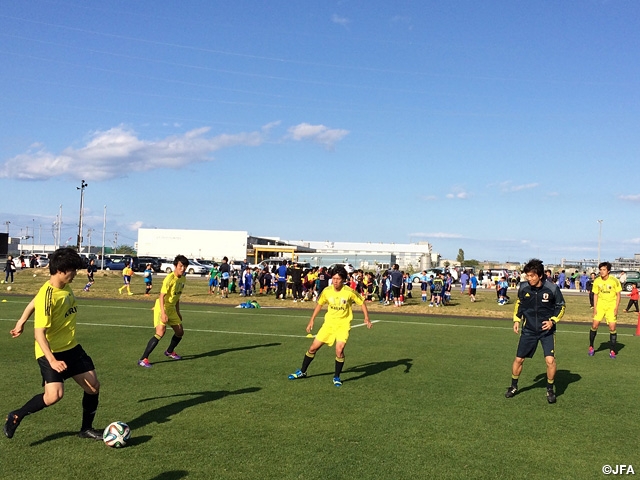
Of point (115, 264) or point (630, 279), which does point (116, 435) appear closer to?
point (630, 279)

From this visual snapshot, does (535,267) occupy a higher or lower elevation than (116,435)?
higher

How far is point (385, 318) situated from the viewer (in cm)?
2258

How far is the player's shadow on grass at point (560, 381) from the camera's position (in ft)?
32.4

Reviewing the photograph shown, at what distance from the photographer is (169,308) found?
38.8 ft

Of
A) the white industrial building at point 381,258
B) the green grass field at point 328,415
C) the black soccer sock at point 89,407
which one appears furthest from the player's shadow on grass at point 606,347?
the white industrial building at point 381,258

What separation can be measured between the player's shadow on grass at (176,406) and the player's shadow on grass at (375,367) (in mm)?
2385

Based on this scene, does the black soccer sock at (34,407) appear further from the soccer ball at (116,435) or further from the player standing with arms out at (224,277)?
the player standing with arms out at (224,277)

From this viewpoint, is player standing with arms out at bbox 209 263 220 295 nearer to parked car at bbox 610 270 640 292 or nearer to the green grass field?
the green grass field

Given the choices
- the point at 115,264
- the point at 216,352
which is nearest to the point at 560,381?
the point at 216,352

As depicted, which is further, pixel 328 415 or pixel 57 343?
pixel 328 415

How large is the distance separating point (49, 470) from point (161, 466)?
1.06 meters

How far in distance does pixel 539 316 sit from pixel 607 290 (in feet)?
18.8

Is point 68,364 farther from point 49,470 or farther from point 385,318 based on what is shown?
point 385,318

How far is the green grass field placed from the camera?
5961 mm
